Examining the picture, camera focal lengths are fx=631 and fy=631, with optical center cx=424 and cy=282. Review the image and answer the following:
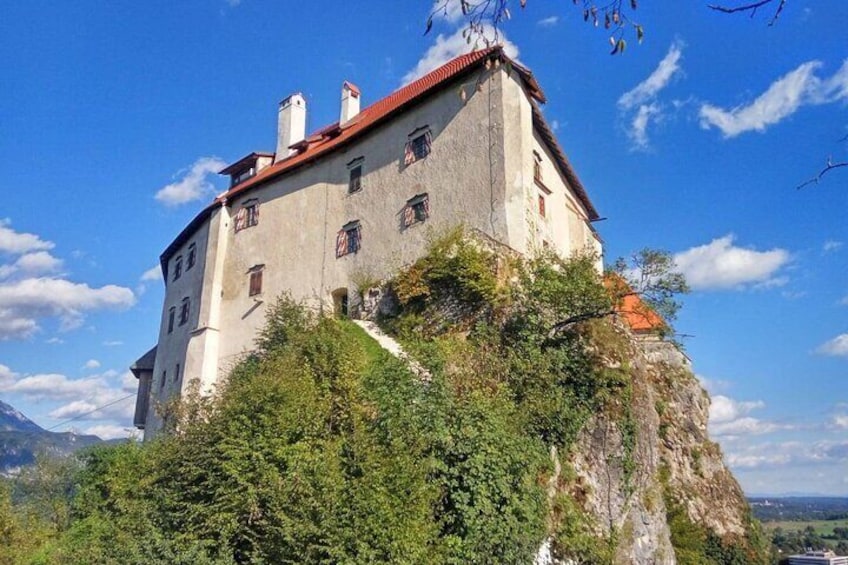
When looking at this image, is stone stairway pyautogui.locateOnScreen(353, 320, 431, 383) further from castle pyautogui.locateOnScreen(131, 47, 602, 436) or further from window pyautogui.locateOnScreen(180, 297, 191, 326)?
window pyautogui.locateOnScreen(180, 297, 191, 326)

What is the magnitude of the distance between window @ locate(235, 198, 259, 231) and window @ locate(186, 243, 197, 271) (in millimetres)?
4164

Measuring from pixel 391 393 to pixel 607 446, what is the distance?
6.50 m

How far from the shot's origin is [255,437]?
14.0m

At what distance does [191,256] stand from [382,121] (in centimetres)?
1480

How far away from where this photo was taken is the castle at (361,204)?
21.8 meters

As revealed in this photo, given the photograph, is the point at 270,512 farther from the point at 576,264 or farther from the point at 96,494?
the point at 96,494

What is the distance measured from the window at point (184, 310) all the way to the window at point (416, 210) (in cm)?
1465

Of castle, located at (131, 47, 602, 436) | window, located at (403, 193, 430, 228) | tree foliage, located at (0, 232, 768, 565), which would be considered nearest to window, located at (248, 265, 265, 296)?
castle, located at (131, 47, 602, 436)

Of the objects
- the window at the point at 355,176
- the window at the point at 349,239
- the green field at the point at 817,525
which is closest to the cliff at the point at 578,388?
the window at the point at 349,239

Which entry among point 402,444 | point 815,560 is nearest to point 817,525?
point 815,560

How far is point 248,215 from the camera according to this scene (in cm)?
3031

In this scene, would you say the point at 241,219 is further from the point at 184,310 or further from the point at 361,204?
the point at 361,204

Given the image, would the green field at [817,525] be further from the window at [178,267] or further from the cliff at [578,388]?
the cliff at [578,388]

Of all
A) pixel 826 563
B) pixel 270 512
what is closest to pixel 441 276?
pixel 270 512
